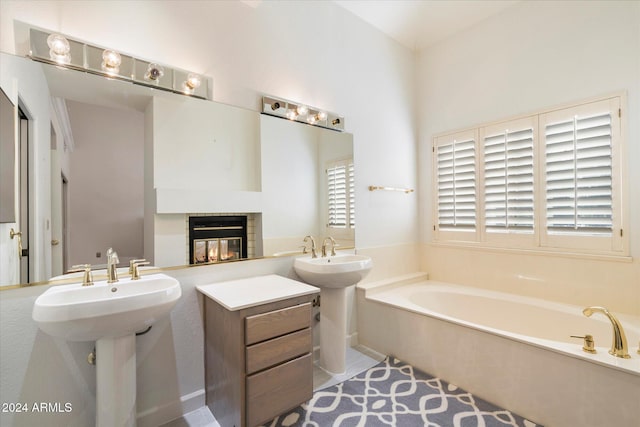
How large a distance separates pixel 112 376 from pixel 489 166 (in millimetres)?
3080

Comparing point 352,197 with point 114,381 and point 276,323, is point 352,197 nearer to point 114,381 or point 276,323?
point 276,323

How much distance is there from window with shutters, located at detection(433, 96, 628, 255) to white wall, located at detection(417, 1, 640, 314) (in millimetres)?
89

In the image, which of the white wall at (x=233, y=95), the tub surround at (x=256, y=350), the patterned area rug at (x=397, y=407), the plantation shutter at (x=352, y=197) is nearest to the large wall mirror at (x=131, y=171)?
the white wall at (x=233, y=95)

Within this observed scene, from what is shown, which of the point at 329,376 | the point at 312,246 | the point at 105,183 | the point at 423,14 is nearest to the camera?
the point at 105,183

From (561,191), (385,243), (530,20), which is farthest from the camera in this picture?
(385,243)

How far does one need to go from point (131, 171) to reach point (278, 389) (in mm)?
1442

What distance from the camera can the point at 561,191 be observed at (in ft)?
7.47

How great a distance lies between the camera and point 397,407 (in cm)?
180

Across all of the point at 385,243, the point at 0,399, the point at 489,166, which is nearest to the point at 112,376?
the point at 0,399

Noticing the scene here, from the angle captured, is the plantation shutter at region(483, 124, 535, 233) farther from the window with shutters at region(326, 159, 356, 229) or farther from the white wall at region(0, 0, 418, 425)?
the window with shutters at region(326, 159, 356, 229)

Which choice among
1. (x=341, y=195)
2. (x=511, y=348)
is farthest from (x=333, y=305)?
(x=511, y=348)

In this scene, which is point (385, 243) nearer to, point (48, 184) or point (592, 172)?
point (592, 172)

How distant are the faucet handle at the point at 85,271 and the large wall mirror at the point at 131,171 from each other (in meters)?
0.03

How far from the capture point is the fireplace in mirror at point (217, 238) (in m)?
1.80
